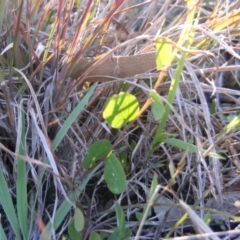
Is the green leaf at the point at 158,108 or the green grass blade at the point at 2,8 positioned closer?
the green leaf at the point at 158,108

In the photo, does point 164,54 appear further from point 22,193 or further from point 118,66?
point 22,193

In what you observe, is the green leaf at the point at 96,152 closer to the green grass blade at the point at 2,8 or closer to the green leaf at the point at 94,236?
the green leaf at the point at 94,236

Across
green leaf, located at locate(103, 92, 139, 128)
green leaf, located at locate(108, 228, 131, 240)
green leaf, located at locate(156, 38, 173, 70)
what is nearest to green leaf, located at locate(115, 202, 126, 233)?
green leaf, located at locate(108, 228, 131, 240)

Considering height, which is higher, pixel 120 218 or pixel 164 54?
pixel 164 54

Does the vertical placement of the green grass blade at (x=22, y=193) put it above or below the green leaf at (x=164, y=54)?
below

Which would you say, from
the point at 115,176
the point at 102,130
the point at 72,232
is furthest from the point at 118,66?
the point at 72,232

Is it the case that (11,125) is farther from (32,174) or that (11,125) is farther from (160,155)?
(160,155)

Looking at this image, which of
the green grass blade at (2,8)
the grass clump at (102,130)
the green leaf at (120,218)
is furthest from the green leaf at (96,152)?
the green grass blade at (2,8)

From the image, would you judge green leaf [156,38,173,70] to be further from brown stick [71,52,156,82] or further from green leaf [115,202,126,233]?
green leaf [115,202,126,233]
